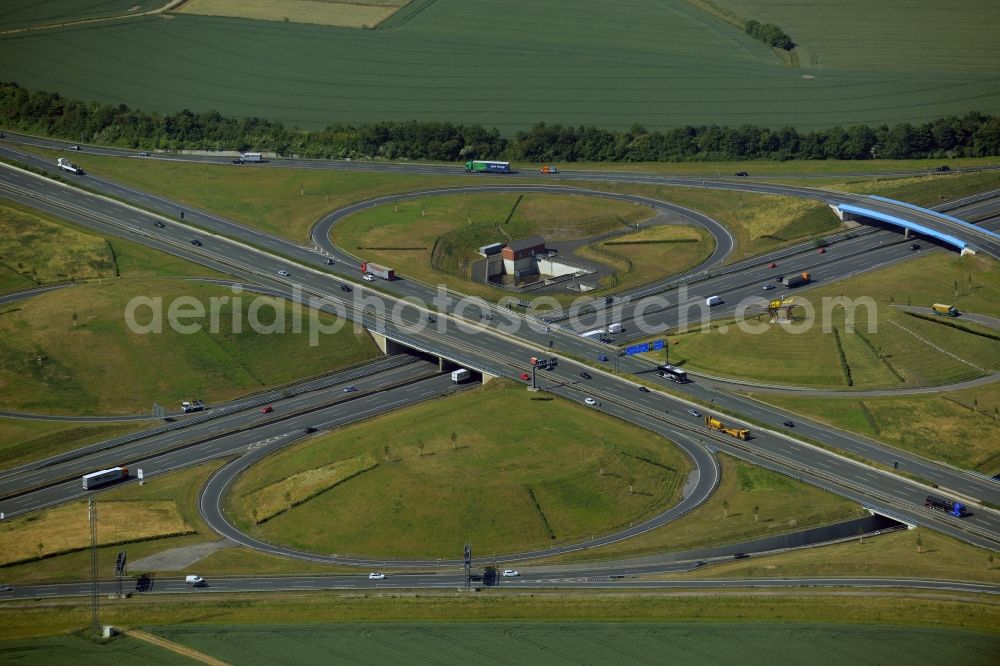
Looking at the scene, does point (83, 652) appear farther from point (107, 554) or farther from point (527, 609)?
point (527, 609)

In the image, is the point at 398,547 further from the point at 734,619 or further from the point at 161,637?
the point at 734,619

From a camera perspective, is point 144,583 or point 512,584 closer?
point 512,584

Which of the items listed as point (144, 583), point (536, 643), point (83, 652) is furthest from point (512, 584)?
point (83, 652)

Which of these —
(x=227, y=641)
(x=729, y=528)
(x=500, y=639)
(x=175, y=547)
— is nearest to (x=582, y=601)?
(x=500, y=639)

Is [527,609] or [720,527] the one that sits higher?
[720,527]

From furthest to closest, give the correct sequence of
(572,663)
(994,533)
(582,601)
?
(994,533) < (582,601) < (572,663)

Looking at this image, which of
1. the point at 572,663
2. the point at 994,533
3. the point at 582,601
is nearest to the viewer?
the point at 572,663

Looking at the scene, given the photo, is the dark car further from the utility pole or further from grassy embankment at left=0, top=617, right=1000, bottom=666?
grassy embankment at left=0, top=617, right=1000, bottom=666

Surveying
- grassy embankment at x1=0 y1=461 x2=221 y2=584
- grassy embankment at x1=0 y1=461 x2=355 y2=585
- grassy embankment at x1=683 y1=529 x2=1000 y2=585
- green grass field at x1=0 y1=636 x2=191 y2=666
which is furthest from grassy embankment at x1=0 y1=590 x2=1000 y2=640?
grassy embankment at x1=0 y1=461 x2=221 y2=584
